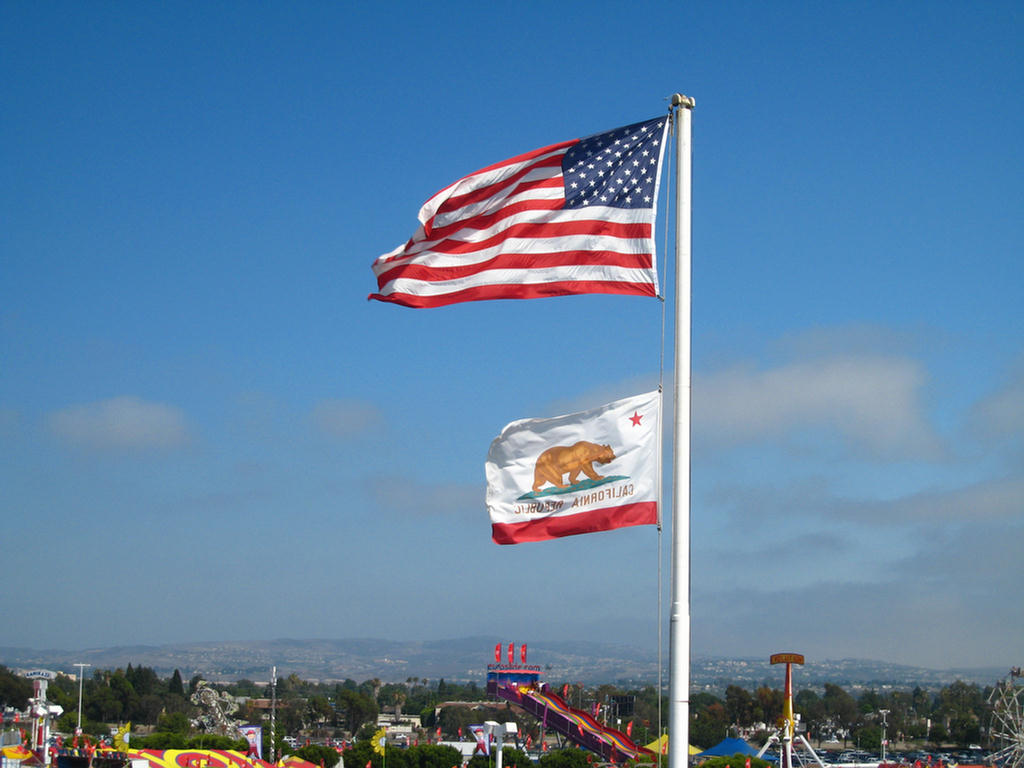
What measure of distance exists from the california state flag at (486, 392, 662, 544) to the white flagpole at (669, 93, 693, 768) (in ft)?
1.25

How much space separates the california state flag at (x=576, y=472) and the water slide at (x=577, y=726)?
42.4m

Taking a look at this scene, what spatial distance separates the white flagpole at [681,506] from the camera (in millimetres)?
10430

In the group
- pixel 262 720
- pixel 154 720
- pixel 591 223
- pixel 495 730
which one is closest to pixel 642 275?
pixel 591 223

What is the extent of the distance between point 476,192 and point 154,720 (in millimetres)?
117545

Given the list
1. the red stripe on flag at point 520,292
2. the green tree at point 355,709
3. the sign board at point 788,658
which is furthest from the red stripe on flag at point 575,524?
the green tree at point 355,709

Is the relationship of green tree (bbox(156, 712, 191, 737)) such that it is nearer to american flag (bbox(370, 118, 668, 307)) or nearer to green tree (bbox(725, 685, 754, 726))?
green tree (bbox(725, 685, 754, 726))

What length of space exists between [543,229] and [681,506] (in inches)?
137

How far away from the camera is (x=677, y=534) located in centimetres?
1065

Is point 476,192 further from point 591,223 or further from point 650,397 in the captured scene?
point 650,397

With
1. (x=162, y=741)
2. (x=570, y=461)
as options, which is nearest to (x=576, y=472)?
(x=570, y=461)

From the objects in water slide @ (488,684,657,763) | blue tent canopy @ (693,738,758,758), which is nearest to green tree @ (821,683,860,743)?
blue tent canopy @ (693,738,758,758)

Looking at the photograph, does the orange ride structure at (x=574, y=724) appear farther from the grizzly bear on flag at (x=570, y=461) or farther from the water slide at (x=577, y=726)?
the grizzly bear on flag at (x=570, y=461)

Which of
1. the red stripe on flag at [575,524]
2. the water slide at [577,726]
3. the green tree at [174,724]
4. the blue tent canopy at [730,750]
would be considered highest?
the red stripe on flag at [575,524]

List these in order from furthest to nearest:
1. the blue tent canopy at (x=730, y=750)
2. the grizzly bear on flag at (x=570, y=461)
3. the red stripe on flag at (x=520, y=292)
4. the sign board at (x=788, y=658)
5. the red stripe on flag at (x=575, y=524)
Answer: the blue tent canopy at (x=730, y=750) < the sign board at (x=788, y=658) < the red stripe on flag at (x=520, y=292) < the grizzly bear on flag at (x=570, y=461) < the red stripe on flag at (x=575, y=524)
